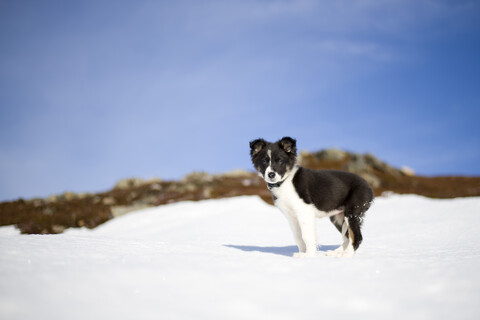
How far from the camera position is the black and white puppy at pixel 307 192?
6277 mm

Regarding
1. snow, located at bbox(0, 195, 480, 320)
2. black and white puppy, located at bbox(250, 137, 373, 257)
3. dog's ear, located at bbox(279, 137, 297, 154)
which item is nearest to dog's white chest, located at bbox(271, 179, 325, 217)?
black and white puppy, located at bbox(250, 137, 373, 257)

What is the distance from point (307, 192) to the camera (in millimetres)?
6422

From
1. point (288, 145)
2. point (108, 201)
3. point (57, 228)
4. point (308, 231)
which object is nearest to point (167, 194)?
point (108, 201)

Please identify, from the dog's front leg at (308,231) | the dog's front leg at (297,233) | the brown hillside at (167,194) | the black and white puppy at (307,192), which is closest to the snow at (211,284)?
the dog's front leg at (308,231)

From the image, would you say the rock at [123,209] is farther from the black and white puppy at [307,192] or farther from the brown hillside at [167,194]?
the black and white puppy at [307,192]

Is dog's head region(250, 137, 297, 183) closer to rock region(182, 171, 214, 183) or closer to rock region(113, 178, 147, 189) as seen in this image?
rock region(182, 171, 214, 183)

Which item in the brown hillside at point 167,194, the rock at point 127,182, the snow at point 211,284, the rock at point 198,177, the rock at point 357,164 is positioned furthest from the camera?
the rock at point 127,182

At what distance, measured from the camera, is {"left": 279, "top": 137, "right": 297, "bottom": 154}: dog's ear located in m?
6.40

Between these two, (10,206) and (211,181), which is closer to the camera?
(10,206)

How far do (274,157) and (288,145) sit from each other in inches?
13.6

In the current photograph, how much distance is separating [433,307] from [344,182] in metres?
3.03

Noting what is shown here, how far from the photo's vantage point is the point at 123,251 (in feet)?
18.4

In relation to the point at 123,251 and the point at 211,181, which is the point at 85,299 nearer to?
the point at 123,251

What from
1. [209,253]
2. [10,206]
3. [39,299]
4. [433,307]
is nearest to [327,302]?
[433,307]
